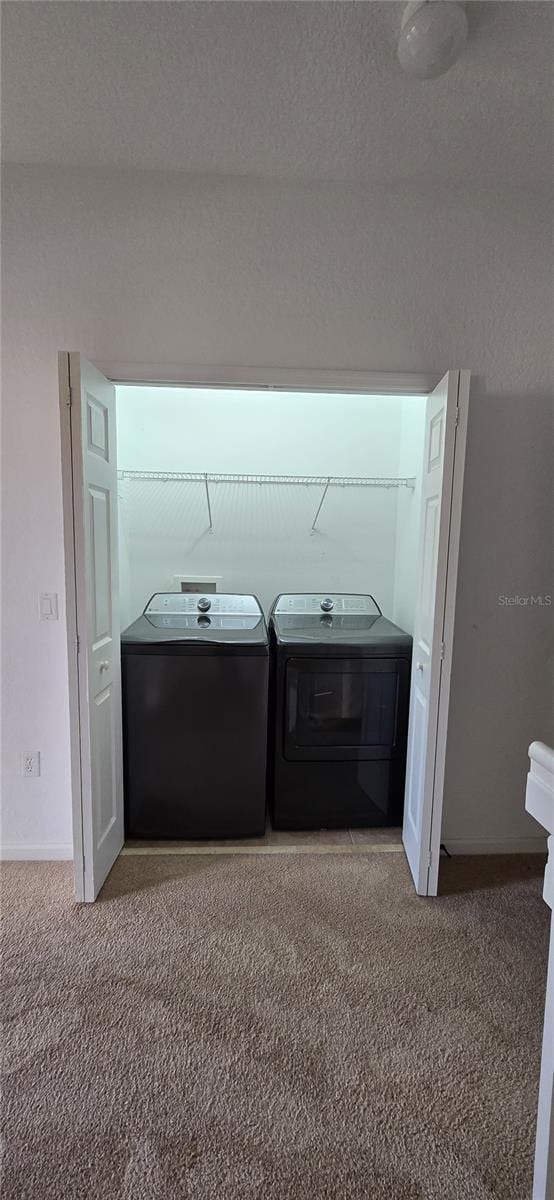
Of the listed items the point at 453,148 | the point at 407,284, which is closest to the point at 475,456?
the point at 407,284

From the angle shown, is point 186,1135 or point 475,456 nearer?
point 186,1135

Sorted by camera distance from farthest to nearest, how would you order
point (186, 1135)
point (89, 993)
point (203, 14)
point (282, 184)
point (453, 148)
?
point (282, 184)
point (453, 148)
point (89, 993)
point (203, 14)
point (186, 1135)

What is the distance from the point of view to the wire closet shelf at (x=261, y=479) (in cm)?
275

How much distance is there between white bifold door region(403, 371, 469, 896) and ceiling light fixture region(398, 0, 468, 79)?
2.57ft

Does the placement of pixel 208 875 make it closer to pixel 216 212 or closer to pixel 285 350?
pixel 285 350

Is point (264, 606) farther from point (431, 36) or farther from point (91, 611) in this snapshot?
point (431, 36)

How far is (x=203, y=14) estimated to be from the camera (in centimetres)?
130

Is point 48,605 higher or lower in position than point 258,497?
lower

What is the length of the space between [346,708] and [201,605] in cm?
89

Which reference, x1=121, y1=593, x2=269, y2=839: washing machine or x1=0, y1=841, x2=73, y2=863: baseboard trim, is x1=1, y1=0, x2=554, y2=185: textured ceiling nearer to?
x1=121, y1=593, x2=269, y2=839: washing machine

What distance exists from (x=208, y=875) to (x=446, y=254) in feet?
8.74

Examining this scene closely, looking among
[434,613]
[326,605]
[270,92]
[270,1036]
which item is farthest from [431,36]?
[270,1036]

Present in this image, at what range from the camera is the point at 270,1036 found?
4.54 ft

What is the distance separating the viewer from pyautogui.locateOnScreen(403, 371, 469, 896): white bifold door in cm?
176
